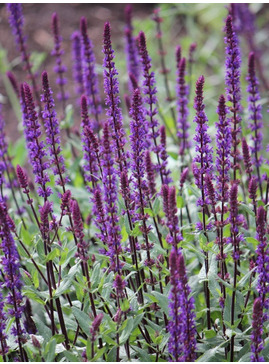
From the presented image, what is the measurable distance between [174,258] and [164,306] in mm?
876

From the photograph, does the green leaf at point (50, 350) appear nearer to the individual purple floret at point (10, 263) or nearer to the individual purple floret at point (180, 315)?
the individual purple floret at point (10, 263)

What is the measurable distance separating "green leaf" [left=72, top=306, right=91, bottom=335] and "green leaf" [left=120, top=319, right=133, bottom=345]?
0.93ft

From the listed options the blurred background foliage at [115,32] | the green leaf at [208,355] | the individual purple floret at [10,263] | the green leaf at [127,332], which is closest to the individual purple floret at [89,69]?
the individual purple floret at [10,263]

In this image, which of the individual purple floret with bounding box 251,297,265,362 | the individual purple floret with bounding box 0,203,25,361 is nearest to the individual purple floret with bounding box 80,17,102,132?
the individual purple floret with bounding box 0,203,25,361

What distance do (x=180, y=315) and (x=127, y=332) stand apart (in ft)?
1.54

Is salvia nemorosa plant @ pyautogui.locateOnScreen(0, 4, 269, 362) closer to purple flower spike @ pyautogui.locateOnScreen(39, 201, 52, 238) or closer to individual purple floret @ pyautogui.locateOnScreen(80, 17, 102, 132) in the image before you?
purple flower spike @ pyautogui.locateOnScreen(39, 201, 52, 238)

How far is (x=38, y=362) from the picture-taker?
3.71m

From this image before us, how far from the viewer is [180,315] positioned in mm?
3408

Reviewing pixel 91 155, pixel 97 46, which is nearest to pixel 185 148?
pixel 91 155

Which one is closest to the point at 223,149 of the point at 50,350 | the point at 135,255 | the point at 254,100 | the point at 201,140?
the point at 201,140

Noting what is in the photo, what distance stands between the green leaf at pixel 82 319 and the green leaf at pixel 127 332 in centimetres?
28

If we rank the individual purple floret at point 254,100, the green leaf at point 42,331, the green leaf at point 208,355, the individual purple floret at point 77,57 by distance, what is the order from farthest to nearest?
the individual purple floret at point 77,57, the individual purple floret at point 254,100, the green leaf at point 42,331, the green leaf at point 208,355

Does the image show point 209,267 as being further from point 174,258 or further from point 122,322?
point 174,258

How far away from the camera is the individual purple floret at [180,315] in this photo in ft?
10.5
